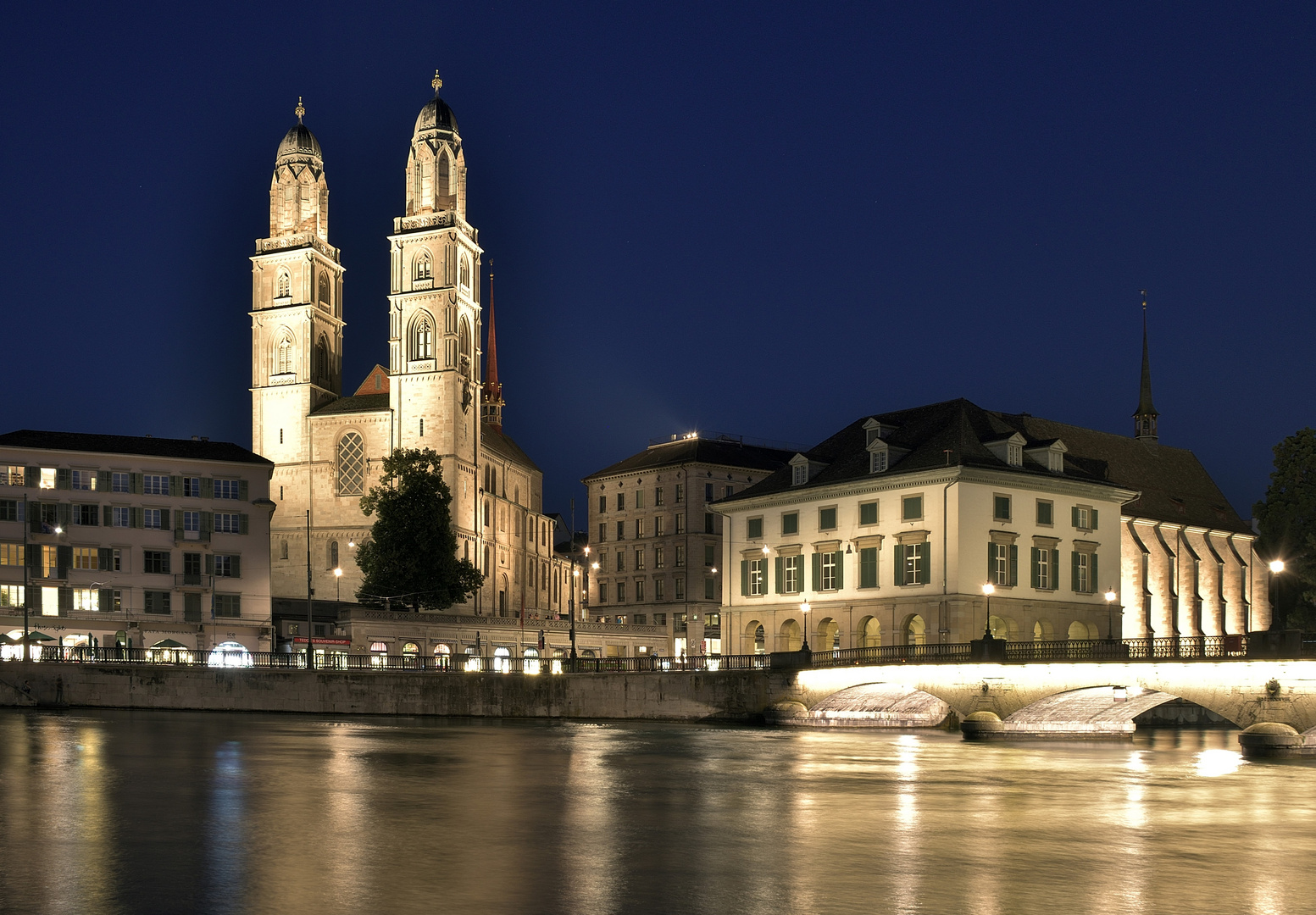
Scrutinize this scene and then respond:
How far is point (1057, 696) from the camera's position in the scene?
5044 cm

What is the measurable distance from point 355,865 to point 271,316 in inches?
3979

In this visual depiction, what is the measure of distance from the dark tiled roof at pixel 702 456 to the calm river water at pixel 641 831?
69418 mm

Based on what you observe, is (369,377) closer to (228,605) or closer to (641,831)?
(228,605)

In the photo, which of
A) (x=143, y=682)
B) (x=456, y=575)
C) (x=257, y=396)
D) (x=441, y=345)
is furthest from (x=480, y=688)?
(x=257, y=396)

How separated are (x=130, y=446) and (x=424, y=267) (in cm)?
3270

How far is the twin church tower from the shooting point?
109 m

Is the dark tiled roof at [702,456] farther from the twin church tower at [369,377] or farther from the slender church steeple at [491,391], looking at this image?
the slender church steeple at [491,391]

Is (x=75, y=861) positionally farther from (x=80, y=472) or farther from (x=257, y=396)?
(x=257, y=396)

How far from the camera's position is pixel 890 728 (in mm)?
58656

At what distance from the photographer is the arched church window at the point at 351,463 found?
10962cm

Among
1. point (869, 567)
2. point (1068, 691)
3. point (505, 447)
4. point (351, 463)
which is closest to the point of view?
point (1068, 691)

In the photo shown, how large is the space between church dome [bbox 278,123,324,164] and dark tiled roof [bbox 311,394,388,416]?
69.8 feet

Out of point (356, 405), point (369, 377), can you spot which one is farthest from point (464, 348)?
point (369, 377)

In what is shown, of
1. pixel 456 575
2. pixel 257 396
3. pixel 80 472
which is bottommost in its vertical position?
pixel 456 575
